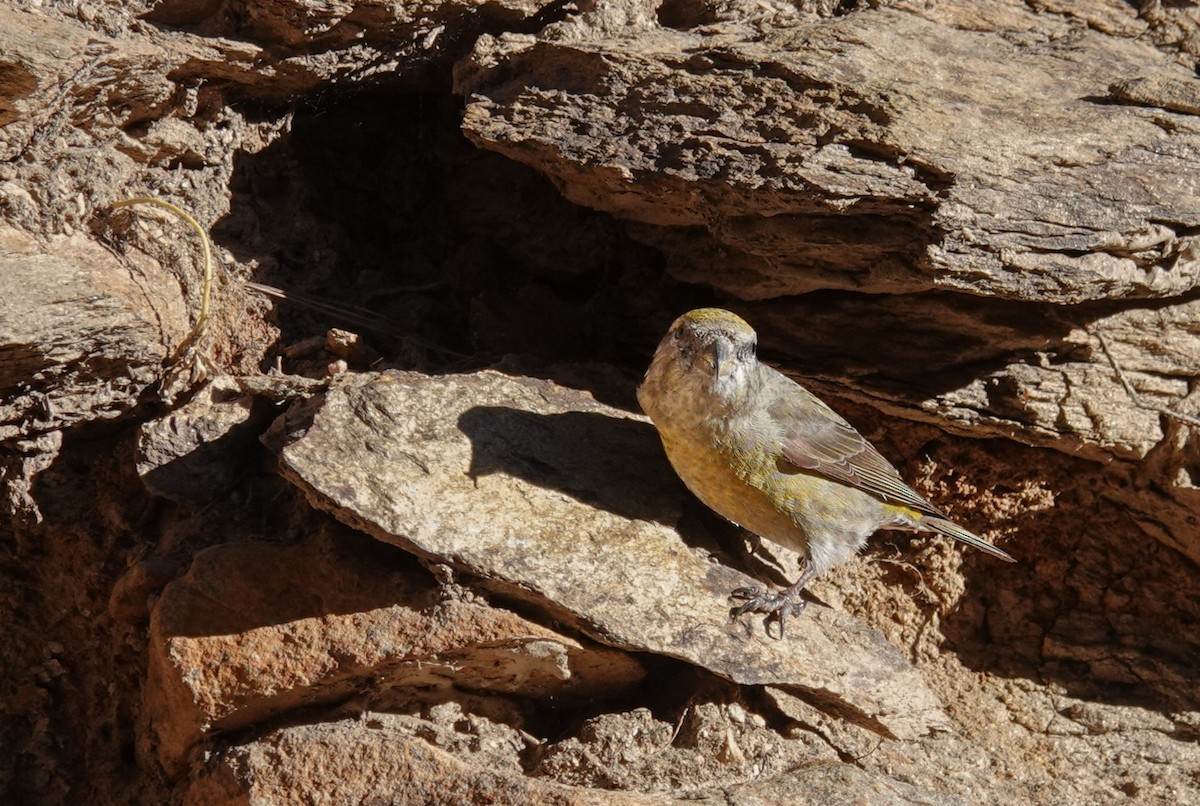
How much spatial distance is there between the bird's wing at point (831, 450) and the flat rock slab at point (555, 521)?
48 centimetres

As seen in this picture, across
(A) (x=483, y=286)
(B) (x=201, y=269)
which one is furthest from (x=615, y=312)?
(B) (x=201, y=269)

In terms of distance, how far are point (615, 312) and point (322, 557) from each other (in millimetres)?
1817

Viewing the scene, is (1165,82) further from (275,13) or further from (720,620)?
(275,13)

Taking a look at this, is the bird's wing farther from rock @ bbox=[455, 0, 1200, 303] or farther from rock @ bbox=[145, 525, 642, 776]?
rock @ bbox=[145, 525, 642, 776]

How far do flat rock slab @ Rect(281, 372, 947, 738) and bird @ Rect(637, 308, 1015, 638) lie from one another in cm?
17

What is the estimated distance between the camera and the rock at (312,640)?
3625 mm

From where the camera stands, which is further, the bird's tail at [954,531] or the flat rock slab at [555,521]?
the bird's tail at [954,531]

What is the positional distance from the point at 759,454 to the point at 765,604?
52cm

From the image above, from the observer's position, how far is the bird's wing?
4129 mm

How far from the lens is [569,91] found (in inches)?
169

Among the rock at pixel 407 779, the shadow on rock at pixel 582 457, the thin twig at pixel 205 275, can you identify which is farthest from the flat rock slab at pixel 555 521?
the thin twig at pixel 205 275

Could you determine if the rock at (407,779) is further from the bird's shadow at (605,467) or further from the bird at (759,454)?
the bird's shadow at (605,467)

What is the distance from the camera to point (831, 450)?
4195 millimetres

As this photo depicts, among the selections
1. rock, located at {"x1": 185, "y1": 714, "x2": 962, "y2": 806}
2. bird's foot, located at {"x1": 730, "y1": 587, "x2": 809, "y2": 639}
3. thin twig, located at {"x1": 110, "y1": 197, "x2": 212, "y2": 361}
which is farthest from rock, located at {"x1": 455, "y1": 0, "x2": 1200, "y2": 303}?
rock, located at {"x1": 185, "y1": 714, "x2": 962, "y2": 806}
